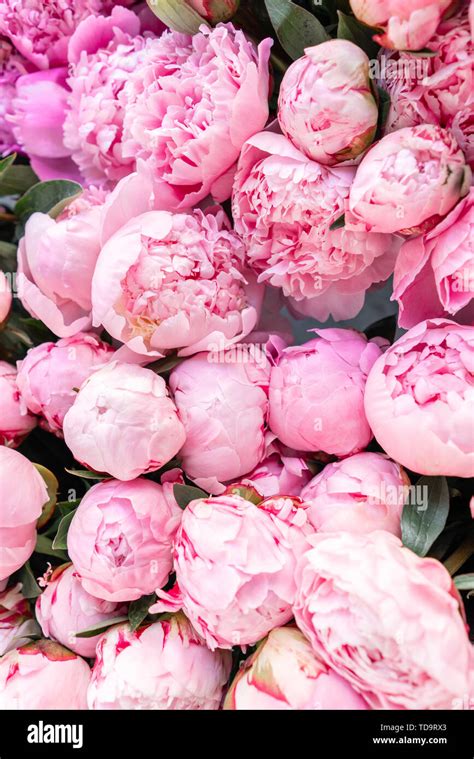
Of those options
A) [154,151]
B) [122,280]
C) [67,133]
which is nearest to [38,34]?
[67,133]

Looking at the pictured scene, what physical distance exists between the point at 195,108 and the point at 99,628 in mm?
423

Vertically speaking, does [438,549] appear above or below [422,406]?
below

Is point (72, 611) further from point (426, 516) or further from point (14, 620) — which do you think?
point (426, 516)

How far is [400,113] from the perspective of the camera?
0.55 metres

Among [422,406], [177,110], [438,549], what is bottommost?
[438,549]

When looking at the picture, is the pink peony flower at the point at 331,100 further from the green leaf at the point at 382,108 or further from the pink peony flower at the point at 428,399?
the pink peony flower at the point at 428,399

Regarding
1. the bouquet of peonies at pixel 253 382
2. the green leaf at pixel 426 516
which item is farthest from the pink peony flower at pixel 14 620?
the green leaf at pixel 426 516

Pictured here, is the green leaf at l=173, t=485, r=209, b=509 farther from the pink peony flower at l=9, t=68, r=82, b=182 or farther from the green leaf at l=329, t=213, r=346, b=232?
the pink peony flower at l=9, t=68, r=82, b=182

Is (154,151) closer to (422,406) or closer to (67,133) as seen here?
(67,133)

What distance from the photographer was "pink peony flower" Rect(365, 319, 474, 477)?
0.51m

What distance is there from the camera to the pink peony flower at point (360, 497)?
1.82ft

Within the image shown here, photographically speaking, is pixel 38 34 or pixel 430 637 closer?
pixel 430 637

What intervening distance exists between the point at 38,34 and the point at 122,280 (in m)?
0.32

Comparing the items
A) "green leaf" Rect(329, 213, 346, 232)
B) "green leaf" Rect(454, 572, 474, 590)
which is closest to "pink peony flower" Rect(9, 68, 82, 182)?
"green leaf" Rect(329, 213, 346, 232)
